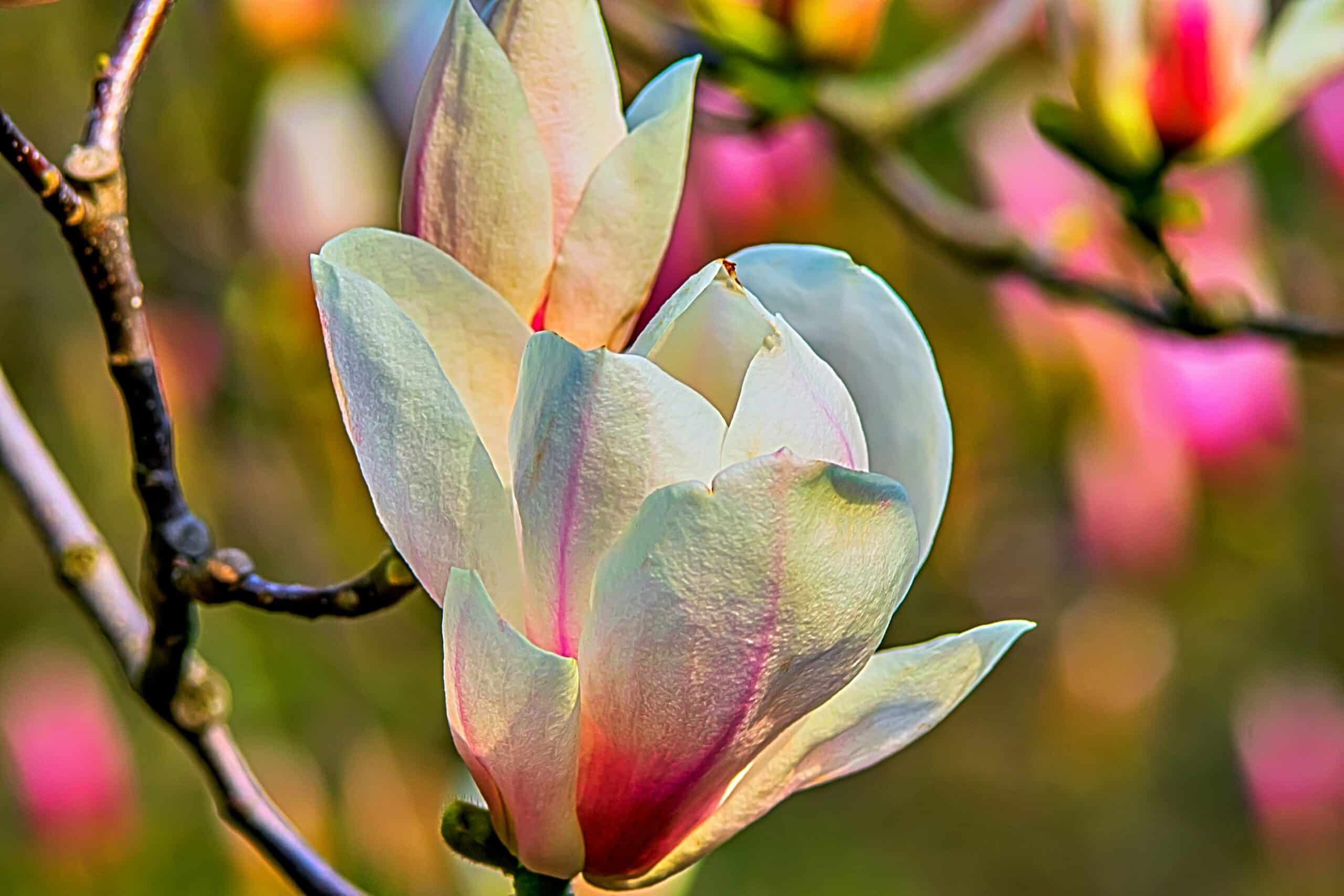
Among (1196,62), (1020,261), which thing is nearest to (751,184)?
(1020,261)

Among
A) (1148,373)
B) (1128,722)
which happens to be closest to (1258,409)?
(1148,373)

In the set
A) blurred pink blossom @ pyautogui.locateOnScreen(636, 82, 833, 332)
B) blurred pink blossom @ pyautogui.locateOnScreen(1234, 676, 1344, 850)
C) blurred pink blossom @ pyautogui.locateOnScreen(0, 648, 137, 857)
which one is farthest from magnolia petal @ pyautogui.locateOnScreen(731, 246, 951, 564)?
blurred pink blossom @ pyautogui.locateOnScreen(1234, 676, 1344, 850)

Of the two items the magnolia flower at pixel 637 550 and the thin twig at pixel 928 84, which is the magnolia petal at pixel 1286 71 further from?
the magnolia flower at pixel 637 550

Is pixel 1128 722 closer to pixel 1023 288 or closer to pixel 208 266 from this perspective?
pixel 1023 288

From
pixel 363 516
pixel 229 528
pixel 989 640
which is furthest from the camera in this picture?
pixel 229 528

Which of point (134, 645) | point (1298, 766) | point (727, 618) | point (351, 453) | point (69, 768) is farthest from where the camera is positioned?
point (1298, 766)

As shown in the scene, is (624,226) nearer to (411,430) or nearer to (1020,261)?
(411,430)
